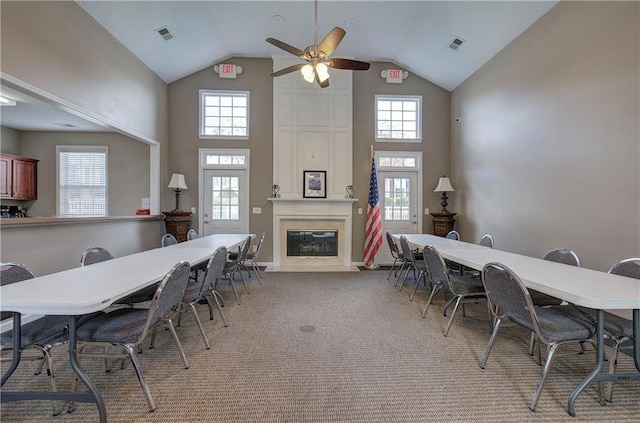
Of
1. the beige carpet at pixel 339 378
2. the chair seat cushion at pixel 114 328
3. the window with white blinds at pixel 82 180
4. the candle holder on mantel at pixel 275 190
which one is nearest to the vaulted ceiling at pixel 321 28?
the window with white blinds at pixel 82 180

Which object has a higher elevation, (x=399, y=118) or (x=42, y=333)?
(x=399, y=118)

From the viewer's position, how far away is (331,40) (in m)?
2.95

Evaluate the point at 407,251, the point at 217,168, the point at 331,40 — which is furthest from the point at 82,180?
the point at 407,251

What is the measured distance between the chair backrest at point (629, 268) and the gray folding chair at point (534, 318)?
0.63m

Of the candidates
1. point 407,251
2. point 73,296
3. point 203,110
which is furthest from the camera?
point 203,110

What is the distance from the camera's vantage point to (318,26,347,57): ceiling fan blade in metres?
2.86

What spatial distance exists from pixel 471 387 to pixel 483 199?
12.9ft


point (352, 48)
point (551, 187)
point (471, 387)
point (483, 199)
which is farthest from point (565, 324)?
point (352, 48)

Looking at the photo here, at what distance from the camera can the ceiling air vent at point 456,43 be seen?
15.3 ft

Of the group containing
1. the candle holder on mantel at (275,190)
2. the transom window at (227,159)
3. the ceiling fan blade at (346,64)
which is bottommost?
the candle holder on mantel at (275,190)

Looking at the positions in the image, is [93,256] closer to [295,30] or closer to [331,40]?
[331,40]

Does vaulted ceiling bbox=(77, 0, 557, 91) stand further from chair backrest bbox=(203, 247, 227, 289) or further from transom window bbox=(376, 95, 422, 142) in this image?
chair backrest bbox=(203, 247, 227, 289)

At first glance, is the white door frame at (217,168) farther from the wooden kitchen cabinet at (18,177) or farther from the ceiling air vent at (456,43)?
the ceiling air vent at (456,43)

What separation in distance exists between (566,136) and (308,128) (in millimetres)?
4132
